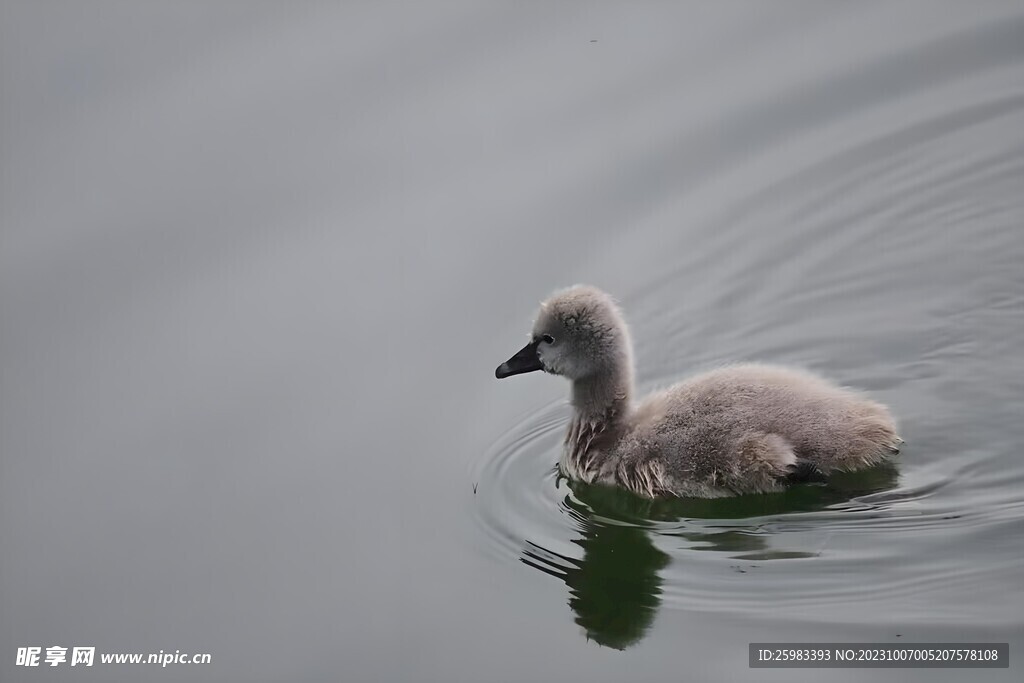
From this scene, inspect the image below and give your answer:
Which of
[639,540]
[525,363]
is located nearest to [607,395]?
[525,363]

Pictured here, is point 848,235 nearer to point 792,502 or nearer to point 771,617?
point 792,502

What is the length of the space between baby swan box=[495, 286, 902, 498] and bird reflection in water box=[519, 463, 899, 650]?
0.22 ft

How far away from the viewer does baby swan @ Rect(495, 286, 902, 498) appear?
620cm

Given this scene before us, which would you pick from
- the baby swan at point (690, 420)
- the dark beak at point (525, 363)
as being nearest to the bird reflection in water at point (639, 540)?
the baby swan at point (690, 420)

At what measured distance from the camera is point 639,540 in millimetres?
6152

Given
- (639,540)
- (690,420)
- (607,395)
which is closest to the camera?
(639,540)

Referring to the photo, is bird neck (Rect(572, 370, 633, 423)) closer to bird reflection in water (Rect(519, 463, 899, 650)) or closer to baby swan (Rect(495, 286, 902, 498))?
baby swan (Rect(495, 286, 902, 498))

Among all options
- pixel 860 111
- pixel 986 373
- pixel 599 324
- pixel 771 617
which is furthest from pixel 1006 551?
pixel 860 111

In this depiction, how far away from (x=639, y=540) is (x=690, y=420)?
580 millimetres

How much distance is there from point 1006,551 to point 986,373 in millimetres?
1418

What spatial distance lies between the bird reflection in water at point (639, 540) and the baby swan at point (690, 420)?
0.22 feet

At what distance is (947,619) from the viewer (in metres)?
5.36

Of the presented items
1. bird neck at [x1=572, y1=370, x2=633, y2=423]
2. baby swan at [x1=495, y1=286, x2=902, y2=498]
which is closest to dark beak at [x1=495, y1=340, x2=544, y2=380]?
baby swan at [x1=495, y1=286, x2=902, y2=498]

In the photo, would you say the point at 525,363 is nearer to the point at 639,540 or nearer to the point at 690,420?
the point at 690,420
